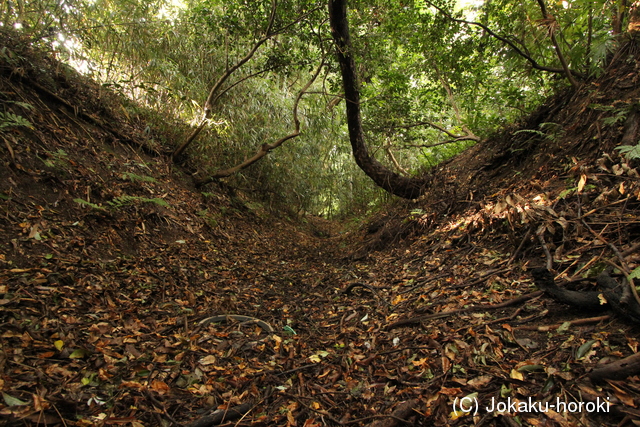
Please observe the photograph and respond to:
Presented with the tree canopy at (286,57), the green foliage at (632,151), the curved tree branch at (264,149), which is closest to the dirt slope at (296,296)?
the green foliage at (632,151)

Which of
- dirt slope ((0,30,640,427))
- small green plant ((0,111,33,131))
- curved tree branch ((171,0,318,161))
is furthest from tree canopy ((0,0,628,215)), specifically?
small green plant ((0,111,33,131))

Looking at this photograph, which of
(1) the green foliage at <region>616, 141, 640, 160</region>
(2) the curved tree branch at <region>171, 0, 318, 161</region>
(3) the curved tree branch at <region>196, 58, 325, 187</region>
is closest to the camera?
(1) the green foliage at <region>616, 141, 640, 160</region>

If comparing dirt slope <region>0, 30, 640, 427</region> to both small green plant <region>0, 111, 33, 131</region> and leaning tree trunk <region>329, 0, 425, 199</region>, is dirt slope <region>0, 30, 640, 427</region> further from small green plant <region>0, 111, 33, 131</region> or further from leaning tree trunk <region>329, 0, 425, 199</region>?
leaning tree trunk <region>329, 0, 425, 199</region>

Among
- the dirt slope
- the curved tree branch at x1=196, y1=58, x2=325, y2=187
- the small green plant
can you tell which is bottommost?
the dirt slope

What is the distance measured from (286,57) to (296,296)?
4.29 meters

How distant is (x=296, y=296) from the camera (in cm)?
370

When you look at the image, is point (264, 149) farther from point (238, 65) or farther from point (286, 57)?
point (286, 57)

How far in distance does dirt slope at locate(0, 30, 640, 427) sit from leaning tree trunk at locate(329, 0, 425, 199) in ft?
3.83

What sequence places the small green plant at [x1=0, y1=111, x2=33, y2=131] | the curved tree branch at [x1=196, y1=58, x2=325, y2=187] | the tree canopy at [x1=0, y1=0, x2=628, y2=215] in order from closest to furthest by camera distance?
the small green plant at [x1=0, y1=111, x2=33, y2=131], the tree canopy at [x1=0, y1=0, x2=628, y2=215], the curved tree branch at [x1=196, y1=58, x2=325, y2=187]

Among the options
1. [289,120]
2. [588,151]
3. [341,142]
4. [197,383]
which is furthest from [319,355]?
[341,142]

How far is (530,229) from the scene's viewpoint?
2648mm

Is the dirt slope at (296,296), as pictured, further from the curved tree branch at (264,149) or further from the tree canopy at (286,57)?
the curved tree branch at (264,149)

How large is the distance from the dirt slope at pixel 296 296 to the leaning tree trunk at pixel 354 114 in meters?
1.17

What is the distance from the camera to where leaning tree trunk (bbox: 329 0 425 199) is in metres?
5.15
